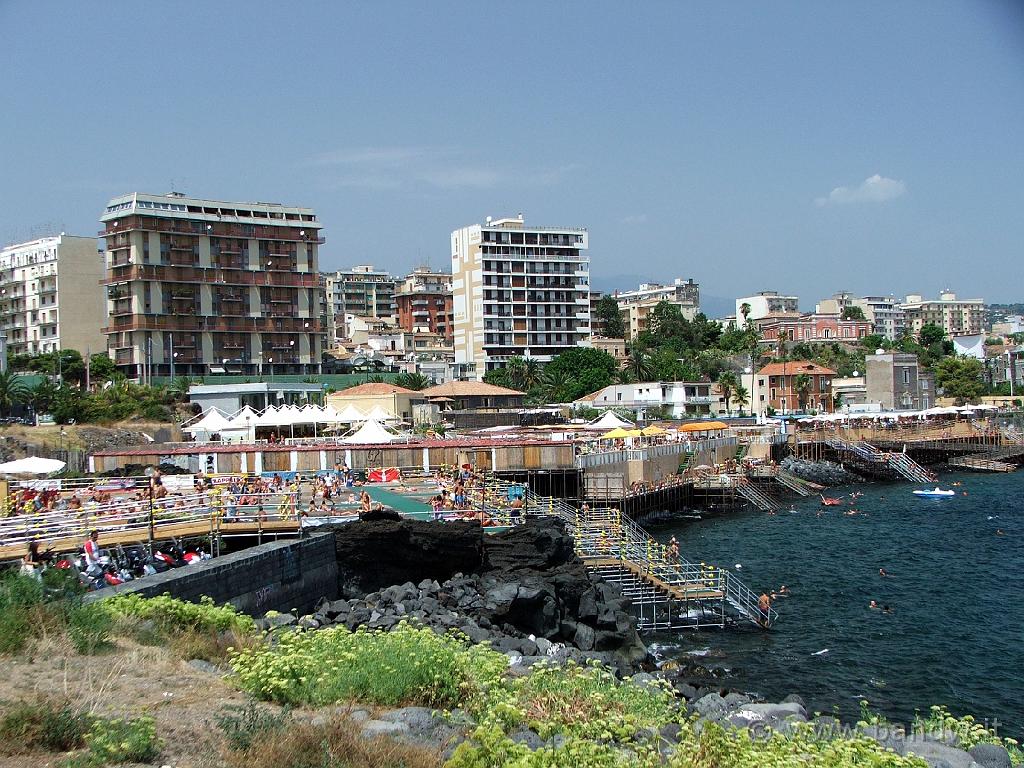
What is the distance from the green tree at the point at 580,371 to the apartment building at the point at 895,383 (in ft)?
89.1

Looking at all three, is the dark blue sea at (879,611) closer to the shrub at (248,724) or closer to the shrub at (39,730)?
the shrub at (248,724)

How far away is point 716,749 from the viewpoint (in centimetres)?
1126

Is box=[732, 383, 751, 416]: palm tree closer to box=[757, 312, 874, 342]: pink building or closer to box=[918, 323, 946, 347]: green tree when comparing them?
box=[757, 312, 874, 342]: pink building

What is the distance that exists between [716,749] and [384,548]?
15.6 m

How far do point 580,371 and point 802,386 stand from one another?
73.5 feet

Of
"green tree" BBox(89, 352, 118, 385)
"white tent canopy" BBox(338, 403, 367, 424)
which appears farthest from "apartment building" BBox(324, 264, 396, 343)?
"white tent canopy" BBox(338, 403, 367, 424)

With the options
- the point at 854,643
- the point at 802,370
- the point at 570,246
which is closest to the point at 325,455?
the point at 854,643

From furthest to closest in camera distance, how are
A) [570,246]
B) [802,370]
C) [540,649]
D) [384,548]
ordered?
[570,246] → [802,370] → [384,548] → [540,649]

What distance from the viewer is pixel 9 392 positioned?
63.1 metres

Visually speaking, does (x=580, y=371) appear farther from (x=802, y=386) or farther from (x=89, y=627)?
(x=89, y=627)

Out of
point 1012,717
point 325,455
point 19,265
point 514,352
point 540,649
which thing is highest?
point 19,265

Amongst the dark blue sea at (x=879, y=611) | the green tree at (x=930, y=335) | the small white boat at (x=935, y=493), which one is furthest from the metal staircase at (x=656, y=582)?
the green tree at (x=930, y=335)

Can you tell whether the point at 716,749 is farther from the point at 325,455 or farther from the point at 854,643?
the point at 325,455

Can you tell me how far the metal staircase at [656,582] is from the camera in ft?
95.6
